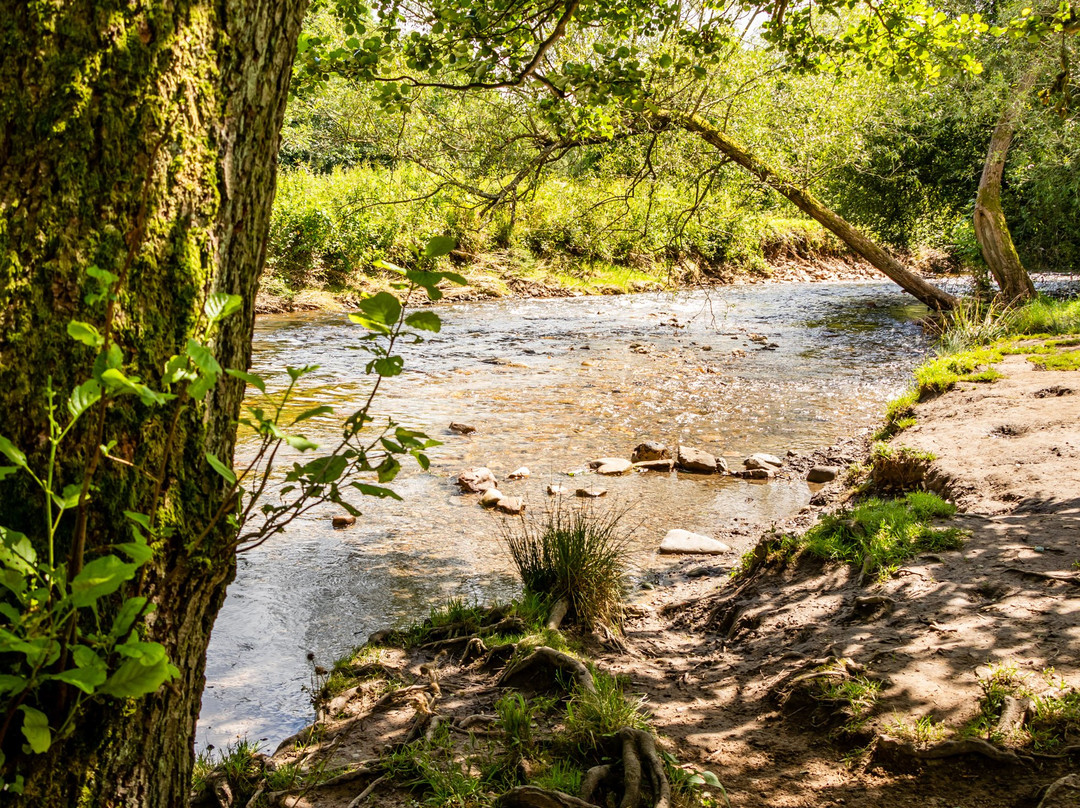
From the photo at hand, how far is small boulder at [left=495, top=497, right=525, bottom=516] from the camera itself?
654 centimetres

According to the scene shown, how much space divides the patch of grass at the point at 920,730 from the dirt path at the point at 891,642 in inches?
1.0

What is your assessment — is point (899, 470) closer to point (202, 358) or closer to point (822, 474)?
point (822, 474)

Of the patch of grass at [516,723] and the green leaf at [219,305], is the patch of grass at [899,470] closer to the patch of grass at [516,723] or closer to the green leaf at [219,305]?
the patch of grass at [516,723]

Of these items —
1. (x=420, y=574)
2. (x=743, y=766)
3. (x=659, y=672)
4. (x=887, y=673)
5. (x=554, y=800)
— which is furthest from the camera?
(x=420, y=574)

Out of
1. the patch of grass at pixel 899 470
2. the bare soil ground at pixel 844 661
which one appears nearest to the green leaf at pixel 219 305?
the bare soil ground at pixel 844 661

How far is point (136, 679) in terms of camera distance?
A: 3.96 feet

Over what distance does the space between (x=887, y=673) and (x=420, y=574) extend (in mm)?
3272

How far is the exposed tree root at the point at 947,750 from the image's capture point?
8.27 ft

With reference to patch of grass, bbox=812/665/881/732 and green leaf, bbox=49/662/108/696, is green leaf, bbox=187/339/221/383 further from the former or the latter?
patch of grass, bbox=812/665/881/732

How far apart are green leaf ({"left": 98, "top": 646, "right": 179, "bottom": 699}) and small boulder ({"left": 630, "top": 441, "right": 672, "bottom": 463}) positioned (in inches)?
280

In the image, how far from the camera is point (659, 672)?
407 centimetres

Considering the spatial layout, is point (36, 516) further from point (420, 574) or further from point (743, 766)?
point (420, 574)

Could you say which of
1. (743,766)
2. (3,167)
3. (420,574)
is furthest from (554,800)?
(420,574)

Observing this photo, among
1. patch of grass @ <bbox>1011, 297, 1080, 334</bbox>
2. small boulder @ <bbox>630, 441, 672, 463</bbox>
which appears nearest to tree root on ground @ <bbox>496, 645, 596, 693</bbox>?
small boulder @ <bbox>630, 441, 672, 463</bbox>
